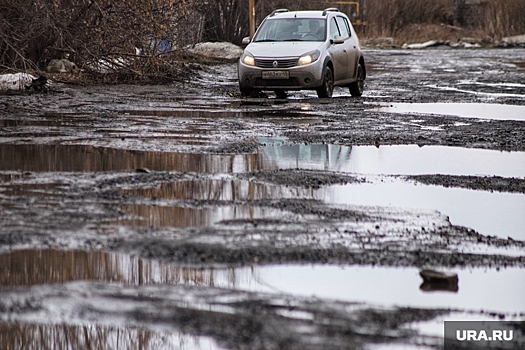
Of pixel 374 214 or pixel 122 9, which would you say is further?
pixel 122 9

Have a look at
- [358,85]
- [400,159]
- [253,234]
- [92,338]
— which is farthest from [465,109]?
[92,338]

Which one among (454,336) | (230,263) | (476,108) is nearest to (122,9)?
(476,108)

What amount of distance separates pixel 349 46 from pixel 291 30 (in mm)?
1415

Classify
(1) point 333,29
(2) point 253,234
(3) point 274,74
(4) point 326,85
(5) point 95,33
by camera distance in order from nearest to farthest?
(2) point 253,234
(3) point 274,74
(4) point 326,85
(1) point 333,29
(5) point 95,33

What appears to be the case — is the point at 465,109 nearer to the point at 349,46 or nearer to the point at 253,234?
the point at 349,46

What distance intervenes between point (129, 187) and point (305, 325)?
11.7 ft

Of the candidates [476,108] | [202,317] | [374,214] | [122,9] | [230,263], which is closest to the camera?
[202,317]

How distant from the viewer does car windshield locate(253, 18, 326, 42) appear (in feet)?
64.1

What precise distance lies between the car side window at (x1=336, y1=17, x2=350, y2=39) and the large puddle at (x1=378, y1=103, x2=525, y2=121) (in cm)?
377

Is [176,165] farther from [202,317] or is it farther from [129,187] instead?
[202,317]

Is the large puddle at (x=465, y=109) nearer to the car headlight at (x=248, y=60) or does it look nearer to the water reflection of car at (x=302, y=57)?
the water reflection of car at (x=302, y=57)

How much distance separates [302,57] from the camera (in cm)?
1852

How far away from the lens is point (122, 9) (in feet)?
68.5

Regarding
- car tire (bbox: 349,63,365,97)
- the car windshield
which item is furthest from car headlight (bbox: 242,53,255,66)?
car tire (bbox: 349,63,365,97)
